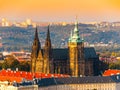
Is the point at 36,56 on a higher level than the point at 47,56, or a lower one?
lower

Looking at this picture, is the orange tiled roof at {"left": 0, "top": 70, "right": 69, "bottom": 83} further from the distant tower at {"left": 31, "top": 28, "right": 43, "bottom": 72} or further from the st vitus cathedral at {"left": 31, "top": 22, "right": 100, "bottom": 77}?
the distant tower at {"left": 31, "top": 28, "right": 43, "bottom": 72}

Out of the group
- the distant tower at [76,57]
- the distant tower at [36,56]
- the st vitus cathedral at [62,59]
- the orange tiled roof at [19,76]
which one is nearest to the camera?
the orange tiled roof at [19,76]

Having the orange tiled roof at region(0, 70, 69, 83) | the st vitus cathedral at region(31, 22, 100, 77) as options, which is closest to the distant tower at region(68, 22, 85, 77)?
the st vitus cathedral at region(31, 22, 100, 77)

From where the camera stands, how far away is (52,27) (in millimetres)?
159125

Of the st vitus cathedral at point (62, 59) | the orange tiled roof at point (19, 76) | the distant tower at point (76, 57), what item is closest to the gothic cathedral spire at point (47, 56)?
the st vitus cathedral at point (62, 59)

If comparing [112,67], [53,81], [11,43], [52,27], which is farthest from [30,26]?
[53,81]

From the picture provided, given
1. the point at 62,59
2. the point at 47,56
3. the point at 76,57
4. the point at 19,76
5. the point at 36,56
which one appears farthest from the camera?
the point at 62,59

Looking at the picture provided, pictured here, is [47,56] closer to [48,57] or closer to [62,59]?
[48,57]

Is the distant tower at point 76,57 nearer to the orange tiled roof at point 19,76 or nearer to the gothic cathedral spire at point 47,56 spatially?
the gothic cathedral spire at point 47,56

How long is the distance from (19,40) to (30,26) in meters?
11.8

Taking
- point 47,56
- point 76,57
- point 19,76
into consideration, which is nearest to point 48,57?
point 47,56

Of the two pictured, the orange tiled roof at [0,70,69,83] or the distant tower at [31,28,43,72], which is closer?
the orange tiled roof at [0,70,69,83]

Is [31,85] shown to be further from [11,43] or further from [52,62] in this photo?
[11,43]

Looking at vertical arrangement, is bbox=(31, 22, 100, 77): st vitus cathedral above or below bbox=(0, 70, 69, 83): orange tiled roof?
above
